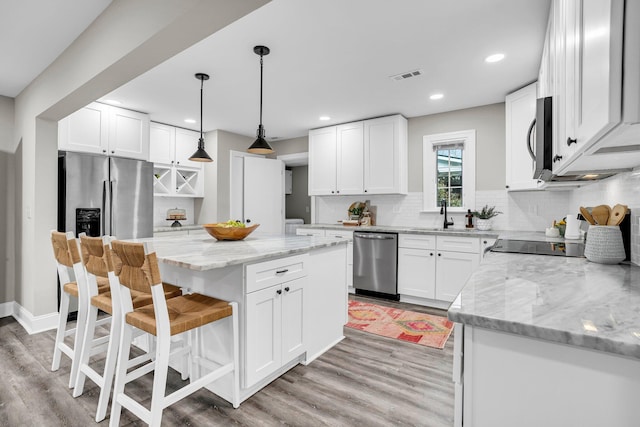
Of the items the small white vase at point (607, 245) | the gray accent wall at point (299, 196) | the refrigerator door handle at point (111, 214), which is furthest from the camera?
the gray accent wall at point (299, 196)

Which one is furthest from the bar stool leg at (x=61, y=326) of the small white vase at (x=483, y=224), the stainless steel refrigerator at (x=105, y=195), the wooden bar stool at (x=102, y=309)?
the small white vase at (x=483, y=224)

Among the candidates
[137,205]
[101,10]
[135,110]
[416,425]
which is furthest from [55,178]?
[416,425]

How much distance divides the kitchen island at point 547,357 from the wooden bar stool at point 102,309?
1763 millimetres

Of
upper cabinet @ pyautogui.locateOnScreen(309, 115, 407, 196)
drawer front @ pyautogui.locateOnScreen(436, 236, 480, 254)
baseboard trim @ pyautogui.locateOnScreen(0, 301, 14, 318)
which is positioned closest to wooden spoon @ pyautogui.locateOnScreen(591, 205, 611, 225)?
drawer front @ pyautogui.locateOnScreen(436, 236, 480, 254)

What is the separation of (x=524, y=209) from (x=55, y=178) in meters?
5.21

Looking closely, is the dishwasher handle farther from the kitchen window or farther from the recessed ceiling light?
the recessed ceiling light

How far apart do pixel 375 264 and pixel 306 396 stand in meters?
2.37

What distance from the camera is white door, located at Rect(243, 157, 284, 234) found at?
5.47 meters

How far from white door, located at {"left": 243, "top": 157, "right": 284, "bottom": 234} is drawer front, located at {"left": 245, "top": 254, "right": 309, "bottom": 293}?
10.6 ft

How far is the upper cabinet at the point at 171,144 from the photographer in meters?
4.66

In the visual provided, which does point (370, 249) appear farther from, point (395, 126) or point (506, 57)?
point (506, 57)

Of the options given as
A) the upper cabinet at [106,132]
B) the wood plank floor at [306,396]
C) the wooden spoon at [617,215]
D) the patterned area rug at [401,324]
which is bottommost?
the wood plank floor at [306,396]

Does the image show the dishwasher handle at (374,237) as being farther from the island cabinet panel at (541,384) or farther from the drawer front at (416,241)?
the island cabinet panel at (541,384)

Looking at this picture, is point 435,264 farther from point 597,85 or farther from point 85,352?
point 85,352
